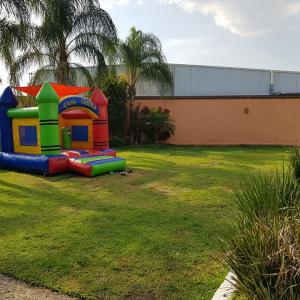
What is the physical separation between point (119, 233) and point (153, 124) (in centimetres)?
1306

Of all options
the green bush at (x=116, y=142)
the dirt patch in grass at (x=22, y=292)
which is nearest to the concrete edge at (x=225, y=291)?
the dirt patch in grass at (x=22, y=292)

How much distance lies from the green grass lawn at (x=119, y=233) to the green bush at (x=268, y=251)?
1.03ft

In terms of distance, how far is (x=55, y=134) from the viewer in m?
9.98

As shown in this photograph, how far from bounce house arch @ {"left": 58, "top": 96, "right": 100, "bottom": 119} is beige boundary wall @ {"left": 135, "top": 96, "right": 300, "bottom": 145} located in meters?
7.80

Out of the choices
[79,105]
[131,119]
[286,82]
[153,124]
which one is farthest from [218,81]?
[79,105]

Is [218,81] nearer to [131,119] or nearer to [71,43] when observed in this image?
[131,119]

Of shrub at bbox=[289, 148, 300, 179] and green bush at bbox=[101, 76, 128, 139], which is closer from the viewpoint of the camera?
shrub at bbox=[289, 148, 300, 179]

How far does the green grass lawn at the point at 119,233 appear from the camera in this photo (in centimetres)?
364

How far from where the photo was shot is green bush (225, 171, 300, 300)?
2.50m

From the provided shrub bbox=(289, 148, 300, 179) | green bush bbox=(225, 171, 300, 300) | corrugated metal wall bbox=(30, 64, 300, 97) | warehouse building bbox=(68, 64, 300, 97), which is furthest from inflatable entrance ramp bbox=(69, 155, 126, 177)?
corrugated metal wall bbox=(30, 64, 300, 97)

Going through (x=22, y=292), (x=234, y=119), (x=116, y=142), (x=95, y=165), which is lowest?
(x=22, y=292)

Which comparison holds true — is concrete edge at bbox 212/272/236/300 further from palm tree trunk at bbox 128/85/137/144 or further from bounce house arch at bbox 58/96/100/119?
palm tree trunk at bbox 128/85/137/144

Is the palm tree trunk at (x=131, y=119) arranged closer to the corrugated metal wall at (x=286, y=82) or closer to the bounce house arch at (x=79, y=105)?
the bounce house arch at (x=79, y=105)

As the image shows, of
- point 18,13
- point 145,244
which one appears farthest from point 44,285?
point 18,13
